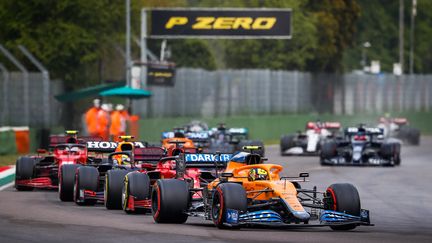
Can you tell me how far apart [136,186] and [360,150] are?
62.8 feet

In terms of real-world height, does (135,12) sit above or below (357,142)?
above

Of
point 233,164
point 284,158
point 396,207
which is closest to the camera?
point 233,164

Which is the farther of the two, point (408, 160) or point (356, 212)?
point (408, 160)

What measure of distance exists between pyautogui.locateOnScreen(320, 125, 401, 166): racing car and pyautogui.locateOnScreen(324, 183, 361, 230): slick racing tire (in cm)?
2002

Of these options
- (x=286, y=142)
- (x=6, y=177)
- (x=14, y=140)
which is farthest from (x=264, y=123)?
(x=6, y=177)

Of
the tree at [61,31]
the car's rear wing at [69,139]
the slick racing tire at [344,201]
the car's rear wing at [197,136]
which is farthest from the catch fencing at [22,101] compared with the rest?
the slick racing tire at [344,201]

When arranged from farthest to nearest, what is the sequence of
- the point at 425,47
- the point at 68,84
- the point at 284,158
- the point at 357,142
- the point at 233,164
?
the point at 425,47 → the point at 68,84 → the point at 284,158 → the point at 357,142 → the point at 233,164

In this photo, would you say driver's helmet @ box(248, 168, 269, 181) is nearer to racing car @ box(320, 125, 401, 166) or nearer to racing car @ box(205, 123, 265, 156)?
racing car @ box(205, 123, 265, 156)

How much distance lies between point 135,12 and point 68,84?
580 centimetres

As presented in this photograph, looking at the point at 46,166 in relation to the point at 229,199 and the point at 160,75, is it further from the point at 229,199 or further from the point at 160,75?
the point at 160,75

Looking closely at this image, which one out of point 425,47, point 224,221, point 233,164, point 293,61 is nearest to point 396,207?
point 233,164

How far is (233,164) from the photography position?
18984 mm

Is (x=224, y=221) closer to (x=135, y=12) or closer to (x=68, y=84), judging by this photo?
(x=68, y=84)

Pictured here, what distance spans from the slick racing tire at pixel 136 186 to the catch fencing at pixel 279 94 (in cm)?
2944
